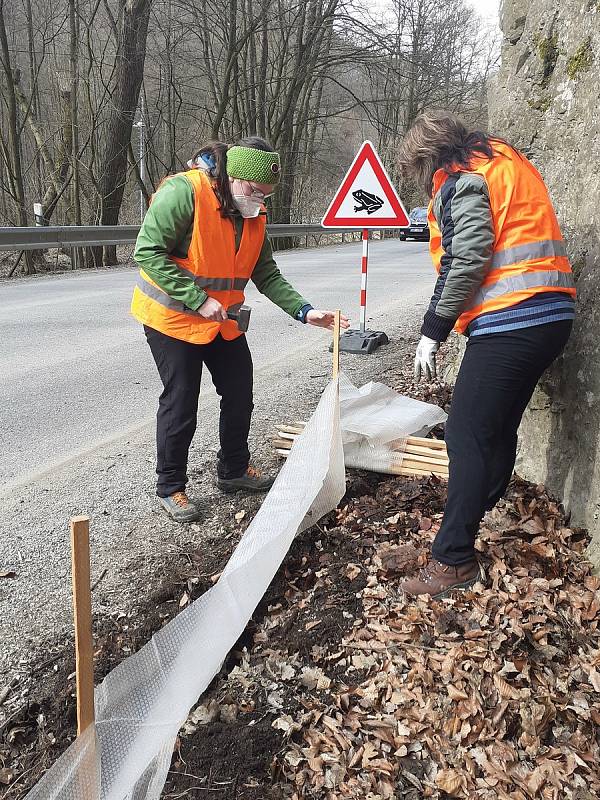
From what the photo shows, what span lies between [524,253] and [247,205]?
4.72 feet

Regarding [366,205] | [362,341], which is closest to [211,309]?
[362,341]

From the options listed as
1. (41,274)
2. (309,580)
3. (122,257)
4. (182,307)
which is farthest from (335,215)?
(122,257)

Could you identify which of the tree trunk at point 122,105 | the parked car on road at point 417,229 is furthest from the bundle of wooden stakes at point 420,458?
the parked car on road at point 417,229

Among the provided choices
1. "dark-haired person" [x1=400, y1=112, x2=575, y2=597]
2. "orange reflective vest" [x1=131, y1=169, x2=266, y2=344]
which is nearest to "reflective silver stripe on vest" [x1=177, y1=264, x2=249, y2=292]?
"orange reflective vest" [x1=131, y1=169, x2=266, y2=344]

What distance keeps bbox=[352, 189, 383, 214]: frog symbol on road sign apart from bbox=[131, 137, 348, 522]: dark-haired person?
13.0 ft

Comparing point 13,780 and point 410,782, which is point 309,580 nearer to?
point 410,782

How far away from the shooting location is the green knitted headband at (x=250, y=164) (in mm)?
3242

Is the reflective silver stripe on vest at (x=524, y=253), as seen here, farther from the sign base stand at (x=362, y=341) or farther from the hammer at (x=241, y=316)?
the sign base stand at (x=362, y=341)

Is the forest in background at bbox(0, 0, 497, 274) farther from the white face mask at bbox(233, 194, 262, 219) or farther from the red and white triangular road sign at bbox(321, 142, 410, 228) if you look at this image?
the white face mask at bbox(233, 194, 262, 219)

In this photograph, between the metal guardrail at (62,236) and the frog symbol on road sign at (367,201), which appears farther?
the metal guardrail at (62,236)

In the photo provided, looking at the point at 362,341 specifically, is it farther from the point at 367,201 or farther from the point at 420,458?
the point at 420,458

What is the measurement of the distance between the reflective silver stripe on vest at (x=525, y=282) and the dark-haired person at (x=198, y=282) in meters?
1.27

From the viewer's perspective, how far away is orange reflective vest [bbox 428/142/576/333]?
2541 millimetres

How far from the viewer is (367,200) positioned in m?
7.63
